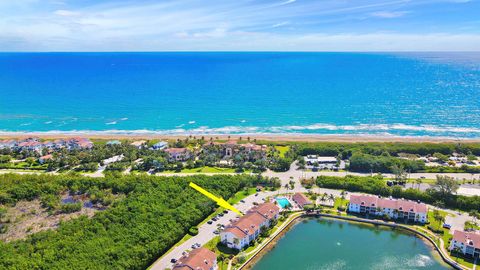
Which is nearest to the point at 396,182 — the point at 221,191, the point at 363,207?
the point at 363,207

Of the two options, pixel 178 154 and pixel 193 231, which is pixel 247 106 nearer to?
pixel 178 154

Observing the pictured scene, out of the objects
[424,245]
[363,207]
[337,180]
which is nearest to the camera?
[424,245]

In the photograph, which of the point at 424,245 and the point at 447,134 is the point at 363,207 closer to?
the point at 424,245

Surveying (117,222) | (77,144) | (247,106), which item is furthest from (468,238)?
(247,106)

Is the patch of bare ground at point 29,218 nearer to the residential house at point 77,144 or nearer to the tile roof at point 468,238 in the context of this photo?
the residential house at point 77,144

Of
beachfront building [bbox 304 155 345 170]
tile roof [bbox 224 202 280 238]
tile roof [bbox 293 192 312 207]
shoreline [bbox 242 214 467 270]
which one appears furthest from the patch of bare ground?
beachfront building [bbox 304 155 345 170]

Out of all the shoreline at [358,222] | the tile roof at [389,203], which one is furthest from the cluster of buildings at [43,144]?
the tile roof at [389,203]
